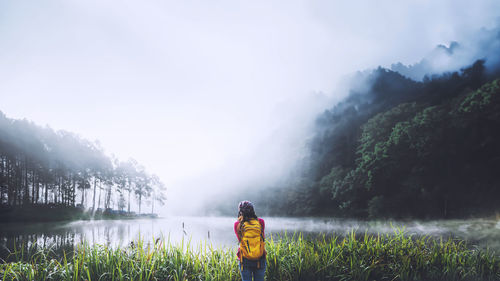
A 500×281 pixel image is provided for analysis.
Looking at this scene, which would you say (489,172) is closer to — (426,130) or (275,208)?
(426,130)

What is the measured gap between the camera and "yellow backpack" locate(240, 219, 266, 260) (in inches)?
178

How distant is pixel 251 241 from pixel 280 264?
1.80m

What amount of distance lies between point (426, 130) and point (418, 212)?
408 inches

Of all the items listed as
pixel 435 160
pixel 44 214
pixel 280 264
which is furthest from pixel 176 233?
pixel 435 160

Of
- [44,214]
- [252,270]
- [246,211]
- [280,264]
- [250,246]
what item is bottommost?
[44,214]

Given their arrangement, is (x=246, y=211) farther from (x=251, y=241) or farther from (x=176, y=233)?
(x=176, y=233)

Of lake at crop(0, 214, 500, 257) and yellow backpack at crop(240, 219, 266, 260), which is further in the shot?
lake at crop(0, 214, 500, 257)

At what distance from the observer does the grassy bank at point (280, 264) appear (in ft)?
16.5

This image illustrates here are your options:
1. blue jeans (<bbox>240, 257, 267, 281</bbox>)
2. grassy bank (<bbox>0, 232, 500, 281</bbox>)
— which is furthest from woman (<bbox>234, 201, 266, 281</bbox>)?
grassy bank (<bbox>0, 232, 500, 281</bbox>)

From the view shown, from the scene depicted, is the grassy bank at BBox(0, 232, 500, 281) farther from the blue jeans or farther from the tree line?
the tree line

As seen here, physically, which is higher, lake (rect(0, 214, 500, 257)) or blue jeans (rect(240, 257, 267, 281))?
blue jeans (rect(240, 257, 267, 281))

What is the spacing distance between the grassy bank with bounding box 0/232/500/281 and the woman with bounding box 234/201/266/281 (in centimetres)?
97

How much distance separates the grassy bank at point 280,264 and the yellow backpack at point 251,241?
1.16m

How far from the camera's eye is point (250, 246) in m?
4.55
